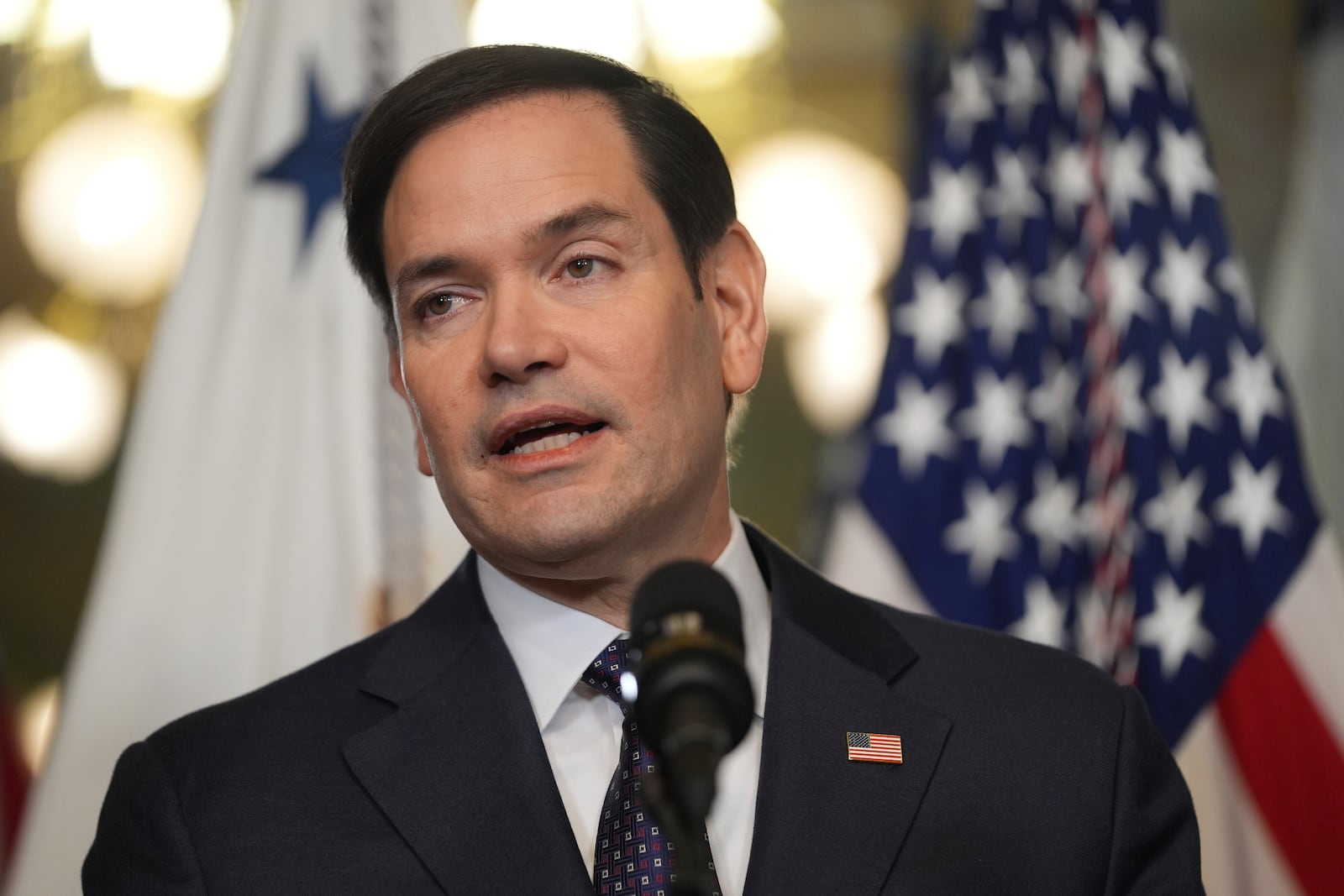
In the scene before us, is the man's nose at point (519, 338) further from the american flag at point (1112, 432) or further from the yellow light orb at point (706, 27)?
the yellow light orb at point (706, 27)

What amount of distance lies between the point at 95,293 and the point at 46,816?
3603 millimetres

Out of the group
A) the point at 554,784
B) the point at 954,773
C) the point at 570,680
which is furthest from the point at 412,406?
the point at 954,773

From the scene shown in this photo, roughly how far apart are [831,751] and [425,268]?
2.49ft

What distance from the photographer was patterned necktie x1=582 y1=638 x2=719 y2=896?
1.47m

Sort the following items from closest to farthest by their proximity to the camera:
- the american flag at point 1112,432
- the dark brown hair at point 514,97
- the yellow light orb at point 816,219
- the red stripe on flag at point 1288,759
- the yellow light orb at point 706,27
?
the dark brown hair at point 514,97, the red stripe on flag at point 1288,759, the american flag at point 1112,432, the yellow light orb at point 706,27, the yellow light orb at point 816,219

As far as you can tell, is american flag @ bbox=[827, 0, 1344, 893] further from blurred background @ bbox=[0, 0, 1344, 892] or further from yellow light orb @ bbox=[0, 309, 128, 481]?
yellow light orb @ bbox=[0, 309, 128, 481]

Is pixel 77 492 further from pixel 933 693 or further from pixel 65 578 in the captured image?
pixel 933 693

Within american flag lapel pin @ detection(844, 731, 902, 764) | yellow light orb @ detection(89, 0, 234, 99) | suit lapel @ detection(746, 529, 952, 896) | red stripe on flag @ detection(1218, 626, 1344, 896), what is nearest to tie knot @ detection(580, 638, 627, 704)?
suit lapel @ detection(746, 529, 952, 896)

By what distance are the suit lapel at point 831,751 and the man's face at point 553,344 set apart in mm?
195

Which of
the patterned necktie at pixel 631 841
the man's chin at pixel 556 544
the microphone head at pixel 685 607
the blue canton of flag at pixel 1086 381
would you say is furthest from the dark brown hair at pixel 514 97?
the blue canton of flag at pixel 1086 381

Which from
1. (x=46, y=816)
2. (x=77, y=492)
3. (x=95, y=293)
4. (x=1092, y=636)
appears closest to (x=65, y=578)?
(x=77, y=492)

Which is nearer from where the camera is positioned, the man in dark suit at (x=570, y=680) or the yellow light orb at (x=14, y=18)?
the man in dark suit at (x=570, y=680)

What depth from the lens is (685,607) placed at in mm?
969

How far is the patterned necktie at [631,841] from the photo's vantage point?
1471 millimetres
